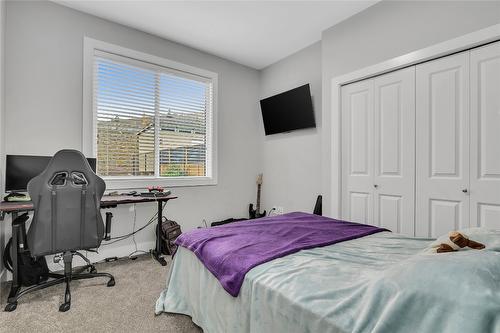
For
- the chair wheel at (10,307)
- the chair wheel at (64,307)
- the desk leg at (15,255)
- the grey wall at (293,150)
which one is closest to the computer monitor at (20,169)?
the desk leg at (15,255)

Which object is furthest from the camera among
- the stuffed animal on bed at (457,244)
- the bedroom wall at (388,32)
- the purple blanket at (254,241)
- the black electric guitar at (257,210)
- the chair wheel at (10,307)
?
the black electric guitar at (257,210)

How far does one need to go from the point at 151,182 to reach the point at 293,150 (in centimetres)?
212

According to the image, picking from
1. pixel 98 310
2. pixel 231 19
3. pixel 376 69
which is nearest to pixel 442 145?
pixel 376 69

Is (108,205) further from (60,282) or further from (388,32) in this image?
(388,32)

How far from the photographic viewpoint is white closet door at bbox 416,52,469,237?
2.21 m

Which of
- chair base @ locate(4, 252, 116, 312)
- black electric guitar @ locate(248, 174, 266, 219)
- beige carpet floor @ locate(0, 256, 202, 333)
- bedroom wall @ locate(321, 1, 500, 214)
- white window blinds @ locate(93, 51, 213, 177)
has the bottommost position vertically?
beige carpet floor @ locate(0, 256, 202, 333)

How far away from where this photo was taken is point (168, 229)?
3242 millimetres

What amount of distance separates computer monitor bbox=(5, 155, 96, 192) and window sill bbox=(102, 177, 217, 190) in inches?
27.2

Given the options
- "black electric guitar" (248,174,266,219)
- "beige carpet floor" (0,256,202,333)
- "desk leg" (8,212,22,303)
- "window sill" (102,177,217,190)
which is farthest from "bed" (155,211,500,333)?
"black electric guitar" (248,174,266,219)

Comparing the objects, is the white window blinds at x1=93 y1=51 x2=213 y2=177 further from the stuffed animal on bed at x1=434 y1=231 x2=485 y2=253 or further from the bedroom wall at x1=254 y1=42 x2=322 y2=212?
the stuffed animal on bed at x1=434 y1=231 x2=485 y2=253

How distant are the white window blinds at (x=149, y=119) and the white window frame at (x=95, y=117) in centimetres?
4

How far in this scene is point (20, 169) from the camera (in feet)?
7.77

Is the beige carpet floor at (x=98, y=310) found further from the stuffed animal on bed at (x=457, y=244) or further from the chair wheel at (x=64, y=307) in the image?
the stuffed animal on bed at (x=457, y=244)

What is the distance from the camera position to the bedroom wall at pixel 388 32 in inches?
85.7
